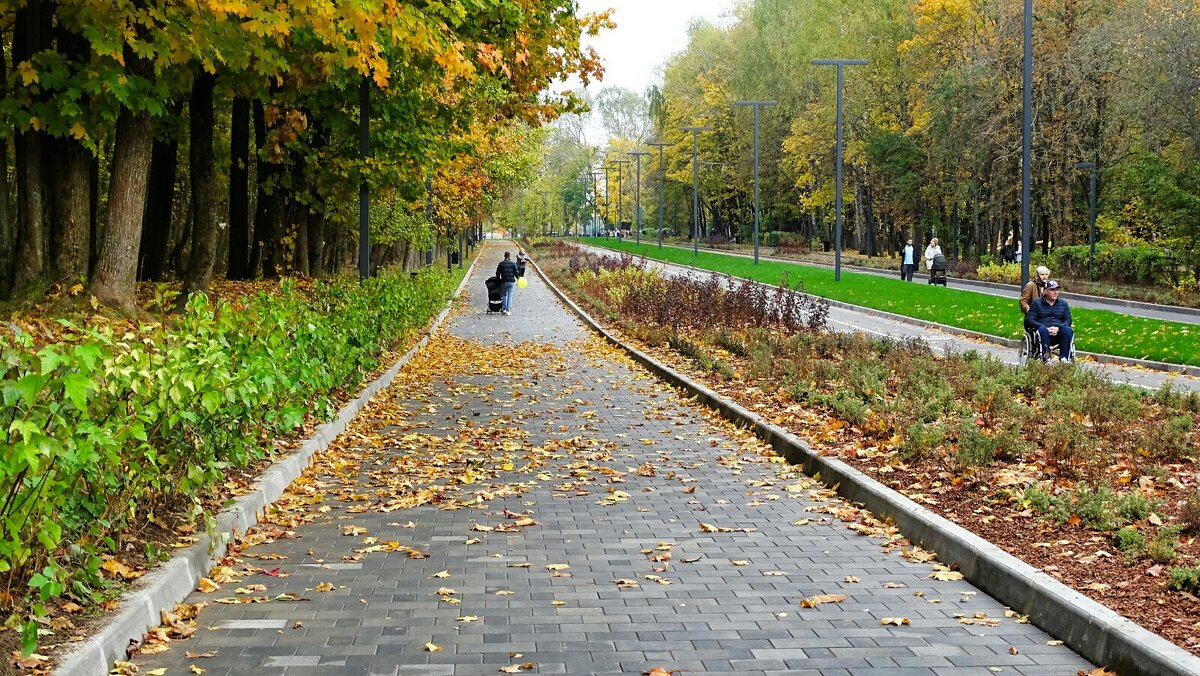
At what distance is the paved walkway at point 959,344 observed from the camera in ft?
52.3

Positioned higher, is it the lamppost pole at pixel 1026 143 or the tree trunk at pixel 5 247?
the lamppost pole at pixel 1026 143

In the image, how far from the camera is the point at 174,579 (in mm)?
5738

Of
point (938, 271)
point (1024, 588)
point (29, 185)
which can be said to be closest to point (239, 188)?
point (29, 185)

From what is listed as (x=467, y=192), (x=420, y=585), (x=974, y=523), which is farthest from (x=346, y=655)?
(x=467, y=192)

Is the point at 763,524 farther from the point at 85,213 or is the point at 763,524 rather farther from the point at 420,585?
the point at 85,213

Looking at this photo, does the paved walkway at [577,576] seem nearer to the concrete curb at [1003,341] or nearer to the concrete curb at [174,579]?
the concrete curb at [174,579]

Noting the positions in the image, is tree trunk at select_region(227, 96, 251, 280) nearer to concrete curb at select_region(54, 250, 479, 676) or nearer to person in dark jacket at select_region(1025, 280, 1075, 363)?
concrete curb at select_region(54, 250, 479, 676)

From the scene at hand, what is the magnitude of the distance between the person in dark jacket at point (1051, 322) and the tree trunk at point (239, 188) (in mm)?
16076

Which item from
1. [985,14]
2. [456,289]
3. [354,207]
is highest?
[985,14]

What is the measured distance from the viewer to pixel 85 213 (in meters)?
16.8

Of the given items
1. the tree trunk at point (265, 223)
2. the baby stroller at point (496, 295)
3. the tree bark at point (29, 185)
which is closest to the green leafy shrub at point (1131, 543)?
the tree bark at point (29, 185)

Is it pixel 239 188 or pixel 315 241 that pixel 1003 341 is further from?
pixel 315 241

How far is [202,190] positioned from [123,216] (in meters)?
5.67

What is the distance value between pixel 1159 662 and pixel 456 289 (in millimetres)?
40156
